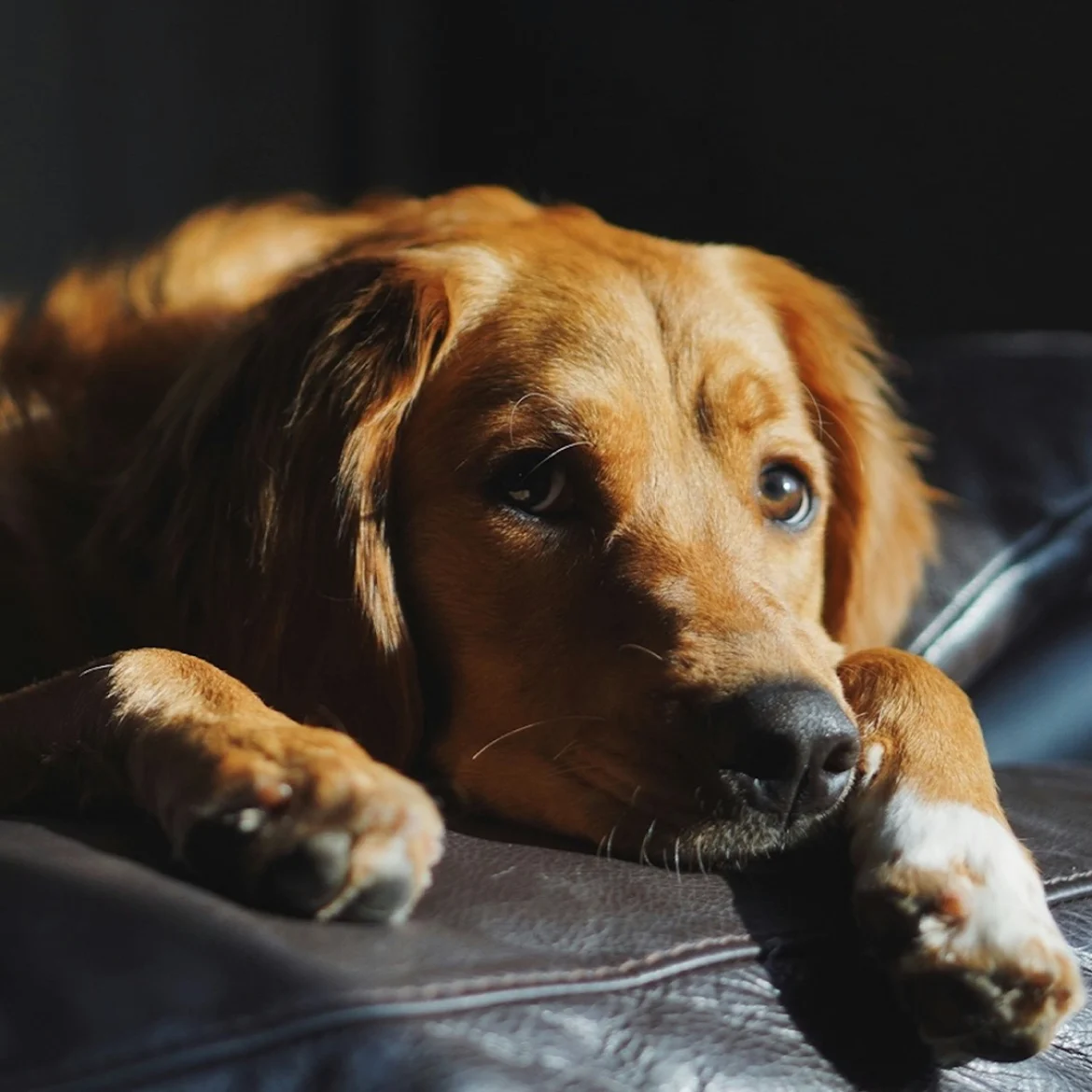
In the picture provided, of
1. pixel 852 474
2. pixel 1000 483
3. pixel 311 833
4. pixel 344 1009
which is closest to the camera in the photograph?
pixel 344 1009

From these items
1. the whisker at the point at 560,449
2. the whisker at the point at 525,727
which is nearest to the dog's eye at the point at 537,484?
the whisker at the point at 560,449

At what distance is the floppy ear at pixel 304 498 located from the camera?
1755mm

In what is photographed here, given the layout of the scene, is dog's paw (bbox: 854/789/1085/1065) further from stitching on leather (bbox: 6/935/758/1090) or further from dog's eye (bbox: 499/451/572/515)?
dog's eye (bbox: 499/451/572/515)

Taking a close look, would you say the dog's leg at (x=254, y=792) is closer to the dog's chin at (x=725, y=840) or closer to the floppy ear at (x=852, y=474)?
the dog's chin at (x=725, y=840)

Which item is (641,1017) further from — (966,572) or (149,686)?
(966,572)

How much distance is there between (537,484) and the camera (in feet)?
5.96

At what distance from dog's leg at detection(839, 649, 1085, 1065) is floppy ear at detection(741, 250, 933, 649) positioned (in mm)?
697

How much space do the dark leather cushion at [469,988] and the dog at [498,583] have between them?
2.5 inches

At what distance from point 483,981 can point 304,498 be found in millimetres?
924

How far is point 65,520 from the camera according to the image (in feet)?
7.06

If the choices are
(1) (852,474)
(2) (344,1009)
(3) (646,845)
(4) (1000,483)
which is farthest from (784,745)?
(4) (1000,483)

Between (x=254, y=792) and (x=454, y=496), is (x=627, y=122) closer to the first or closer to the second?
(x=454, y=496)

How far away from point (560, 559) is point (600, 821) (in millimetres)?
368

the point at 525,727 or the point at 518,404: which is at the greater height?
the point at 518,404
